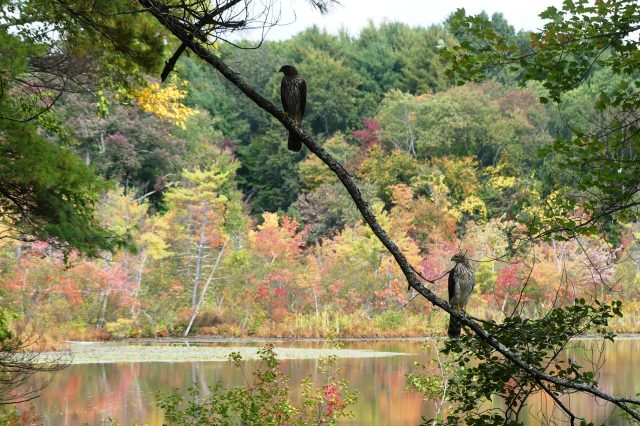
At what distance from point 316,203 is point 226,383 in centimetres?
1641

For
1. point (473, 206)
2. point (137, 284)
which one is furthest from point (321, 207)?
point (137, 284)

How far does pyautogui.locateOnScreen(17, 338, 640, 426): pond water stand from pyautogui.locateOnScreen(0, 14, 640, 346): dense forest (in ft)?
4.73

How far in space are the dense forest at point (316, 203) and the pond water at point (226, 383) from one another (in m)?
1.44

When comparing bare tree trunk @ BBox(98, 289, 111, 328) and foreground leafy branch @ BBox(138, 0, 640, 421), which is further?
bare tree trunk @ BBox(98, 289, 111, 328)

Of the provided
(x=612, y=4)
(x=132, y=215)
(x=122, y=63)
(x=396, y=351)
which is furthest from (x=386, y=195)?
(x=612, y=4)

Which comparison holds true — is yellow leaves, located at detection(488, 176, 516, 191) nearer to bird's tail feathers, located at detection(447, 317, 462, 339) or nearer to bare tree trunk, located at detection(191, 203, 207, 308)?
bare tree trunk, located at detection(191, 203, 207, 308)

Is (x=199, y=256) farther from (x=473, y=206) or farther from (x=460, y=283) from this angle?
(x=460, y=283)

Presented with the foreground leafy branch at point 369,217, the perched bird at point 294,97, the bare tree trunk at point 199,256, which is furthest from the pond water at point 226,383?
the foreground leafy branch at point 369,217

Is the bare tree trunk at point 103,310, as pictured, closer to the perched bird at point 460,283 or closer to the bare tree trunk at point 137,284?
the bare tree trunk at point 137,284

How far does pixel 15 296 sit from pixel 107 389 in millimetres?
4082

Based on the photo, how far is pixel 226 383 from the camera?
13078mm

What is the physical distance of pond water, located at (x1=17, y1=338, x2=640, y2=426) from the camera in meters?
10.8

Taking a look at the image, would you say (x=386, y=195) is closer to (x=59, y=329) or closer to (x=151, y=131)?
(x=151, y=131)

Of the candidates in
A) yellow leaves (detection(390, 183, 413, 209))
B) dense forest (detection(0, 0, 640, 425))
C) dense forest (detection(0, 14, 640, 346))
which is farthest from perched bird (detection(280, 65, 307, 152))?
yellow leaves (detection(390, 183, 413, 209))
